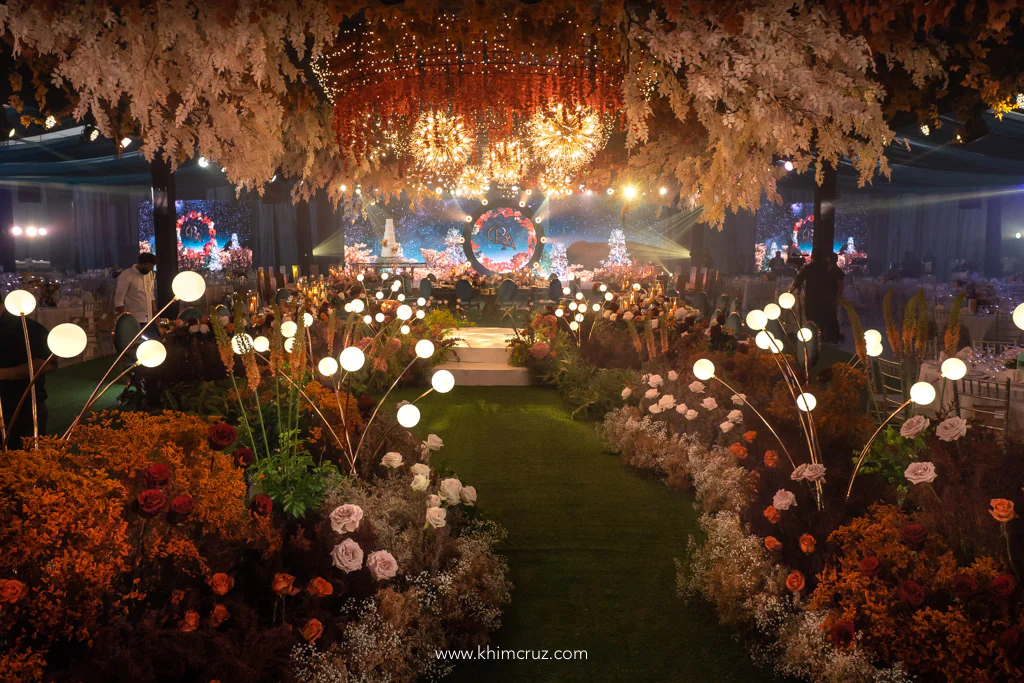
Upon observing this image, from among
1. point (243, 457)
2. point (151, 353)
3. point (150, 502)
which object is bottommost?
point (243, 457)

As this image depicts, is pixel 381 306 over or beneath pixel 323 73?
beneath

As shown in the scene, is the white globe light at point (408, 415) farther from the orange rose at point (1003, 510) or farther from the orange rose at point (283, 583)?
the orange rose at point (1003, 510)

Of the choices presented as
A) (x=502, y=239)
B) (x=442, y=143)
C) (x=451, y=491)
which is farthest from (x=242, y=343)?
(x=502, y=239)

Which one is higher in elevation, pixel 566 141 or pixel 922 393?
pixel 566 141

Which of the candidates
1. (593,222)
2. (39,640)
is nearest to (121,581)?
(39,640)

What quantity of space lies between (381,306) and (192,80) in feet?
18.5

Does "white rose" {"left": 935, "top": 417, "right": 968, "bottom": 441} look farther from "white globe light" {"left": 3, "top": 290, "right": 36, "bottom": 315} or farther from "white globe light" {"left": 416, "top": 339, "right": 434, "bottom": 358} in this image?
"white globe light" {"left": 3, "top": 290, "right": 36, "bottom": 315}

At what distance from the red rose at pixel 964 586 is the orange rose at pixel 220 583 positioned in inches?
79.8

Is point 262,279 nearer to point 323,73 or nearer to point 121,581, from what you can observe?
point 323,73

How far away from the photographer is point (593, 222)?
21625 mm

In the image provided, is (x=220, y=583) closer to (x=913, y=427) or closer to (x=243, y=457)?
(x=243, y=457)

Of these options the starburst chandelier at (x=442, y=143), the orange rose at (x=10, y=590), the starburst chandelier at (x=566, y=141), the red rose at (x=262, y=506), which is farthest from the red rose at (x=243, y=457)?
the starburst chandelier at (x=566, y=141)

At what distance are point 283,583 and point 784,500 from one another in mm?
1761

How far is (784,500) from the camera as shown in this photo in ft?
9.97
